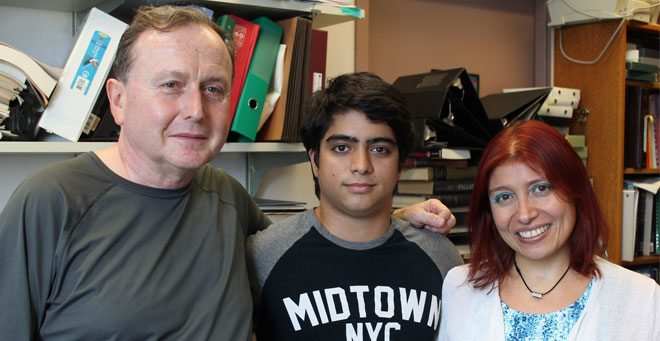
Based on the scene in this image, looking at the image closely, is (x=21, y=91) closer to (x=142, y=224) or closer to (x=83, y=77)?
(x=83, y=77)

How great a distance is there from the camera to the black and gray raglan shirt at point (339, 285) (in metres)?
1.29

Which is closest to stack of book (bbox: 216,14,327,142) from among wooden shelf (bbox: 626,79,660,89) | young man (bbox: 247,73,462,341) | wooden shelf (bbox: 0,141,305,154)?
wooden shelf (bbox: 0,141,305,154)

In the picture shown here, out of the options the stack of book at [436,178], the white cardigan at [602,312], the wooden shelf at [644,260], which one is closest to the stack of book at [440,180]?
the stack of book at [436,178]

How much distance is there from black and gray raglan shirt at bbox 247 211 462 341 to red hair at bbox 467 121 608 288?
14cm

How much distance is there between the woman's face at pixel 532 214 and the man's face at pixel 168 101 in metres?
0.68

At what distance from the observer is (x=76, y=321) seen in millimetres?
980

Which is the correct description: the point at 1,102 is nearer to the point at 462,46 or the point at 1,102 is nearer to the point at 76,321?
the point at 76,321

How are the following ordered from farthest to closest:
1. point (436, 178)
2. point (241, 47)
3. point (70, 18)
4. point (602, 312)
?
1. point (436, 178)
2. point (70, 18)
3. point (241, 47)
4. point (602, 312)

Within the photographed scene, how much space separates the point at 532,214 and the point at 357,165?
0.40m

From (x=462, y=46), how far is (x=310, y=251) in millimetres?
1787

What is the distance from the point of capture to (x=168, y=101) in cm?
109

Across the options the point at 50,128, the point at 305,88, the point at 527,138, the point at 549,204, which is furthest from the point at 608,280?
the point at 50,128

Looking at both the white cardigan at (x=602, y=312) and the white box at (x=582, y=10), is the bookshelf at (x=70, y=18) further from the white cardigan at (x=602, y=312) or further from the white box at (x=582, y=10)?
the white box at (x=582, y=10)

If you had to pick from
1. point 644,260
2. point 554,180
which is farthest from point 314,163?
point 644,260
